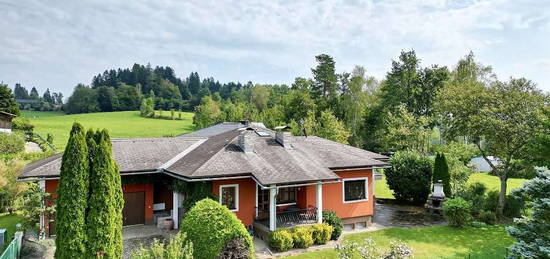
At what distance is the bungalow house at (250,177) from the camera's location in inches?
637

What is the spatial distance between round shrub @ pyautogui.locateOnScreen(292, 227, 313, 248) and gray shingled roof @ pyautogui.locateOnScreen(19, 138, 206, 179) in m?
7.69

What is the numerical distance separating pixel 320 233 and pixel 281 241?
2.07 metres

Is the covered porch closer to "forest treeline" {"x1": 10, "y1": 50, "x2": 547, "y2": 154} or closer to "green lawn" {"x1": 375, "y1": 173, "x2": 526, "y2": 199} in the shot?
"green lawn" {"x1": 375, "y1": 173, "x2": 526, "y2": 199}

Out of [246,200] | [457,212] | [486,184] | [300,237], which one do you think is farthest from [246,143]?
[486,184]

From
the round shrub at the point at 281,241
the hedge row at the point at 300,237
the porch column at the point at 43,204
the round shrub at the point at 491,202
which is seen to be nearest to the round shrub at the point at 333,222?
the hedge row at the point at 300,237

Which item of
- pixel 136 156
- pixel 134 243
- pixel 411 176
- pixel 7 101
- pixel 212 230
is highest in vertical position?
pixel 7 101

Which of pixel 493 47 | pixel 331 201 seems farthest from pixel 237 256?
pixel 493 47

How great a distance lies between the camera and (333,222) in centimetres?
1728

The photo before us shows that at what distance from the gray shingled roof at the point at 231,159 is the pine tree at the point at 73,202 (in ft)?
17.4

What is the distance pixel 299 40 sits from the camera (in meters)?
22.4

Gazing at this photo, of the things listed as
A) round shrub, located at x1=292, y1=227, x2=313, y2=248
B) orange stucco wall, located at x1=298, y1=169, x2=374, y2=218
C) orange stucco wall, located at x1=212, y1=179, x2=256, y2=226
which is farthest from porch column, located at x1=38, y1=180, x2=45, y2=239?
orange stucco wall, located at x1=298, y1=169, x2=374, y2=218

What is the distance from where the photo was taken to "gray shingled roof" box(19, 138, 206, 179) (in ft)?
52.9

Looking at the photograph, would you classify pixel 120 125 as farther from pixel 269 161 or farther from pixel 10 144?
pixel 269 161

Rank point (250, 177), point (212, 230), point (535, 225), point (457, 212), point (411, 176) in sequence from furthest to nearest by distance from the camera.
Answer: point (411, 176) < point (457, 212) < point (250, 177) < point (212, 230) < point (535, 225)
